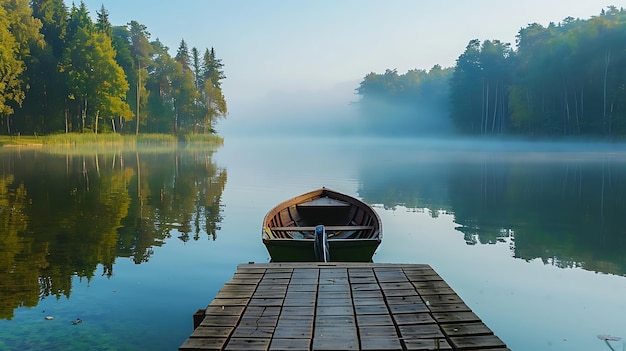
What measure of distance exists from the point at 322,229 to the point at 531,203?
440 inches

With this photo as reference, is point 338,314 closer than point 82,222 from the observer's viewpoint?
Yes

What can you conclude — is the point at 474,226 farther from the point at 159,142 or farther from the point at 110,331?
the point at 159,142

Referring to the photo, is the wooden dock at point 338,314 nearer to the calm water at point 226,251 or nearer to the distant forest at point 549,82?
the calm water at point 226,251

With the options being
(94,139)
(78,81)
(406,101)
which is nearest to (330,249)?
(94,139)

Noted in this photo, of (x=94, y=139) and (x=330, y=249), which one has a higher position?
(x=94, y=139)

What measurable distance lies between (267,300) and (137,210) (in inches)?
389

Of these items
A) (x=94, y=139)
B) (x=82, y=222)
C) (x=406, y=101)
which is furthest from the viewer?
(x=406, y=101)

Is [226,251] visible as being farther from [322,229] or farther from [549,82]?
[549,82]

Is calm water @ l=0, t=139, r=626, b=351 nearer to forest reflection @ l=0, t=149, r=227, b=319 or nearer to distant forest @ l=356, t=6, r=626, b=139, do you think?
forest reflection @ l=0, t=149, r=227, b=319

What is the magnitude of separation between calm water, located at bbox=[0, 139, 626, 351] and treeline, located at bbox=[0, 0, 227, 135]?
3317cm

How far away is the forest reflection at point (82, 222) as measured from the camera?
7.58 meters

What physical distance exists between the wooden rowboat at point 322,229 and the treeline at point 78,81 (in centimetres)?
4320

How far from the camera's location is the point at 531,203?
1623 cm

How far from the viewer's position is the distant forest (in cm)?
4925
